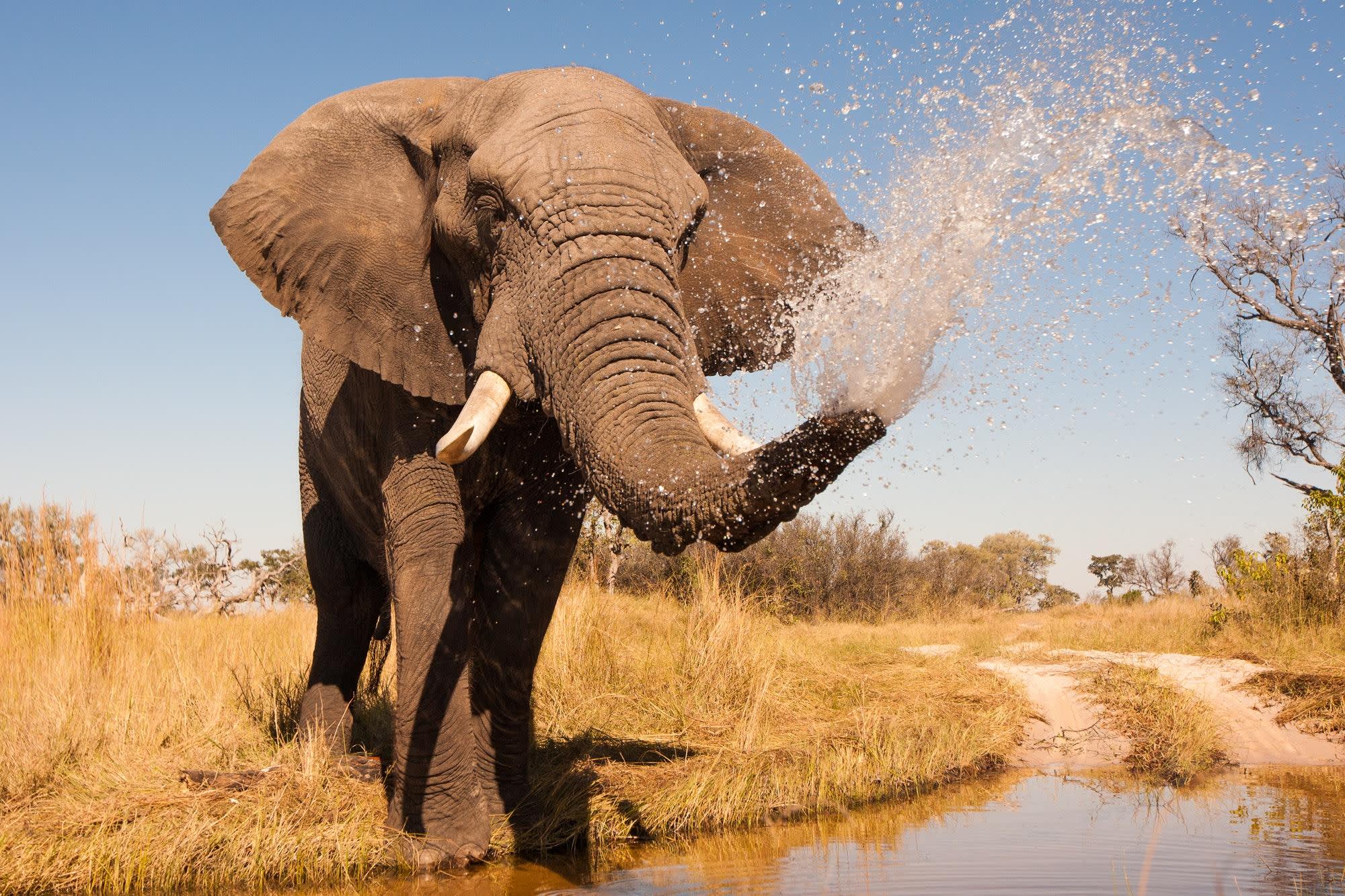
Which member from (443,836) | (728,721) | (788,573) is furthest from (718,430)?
(788,573)

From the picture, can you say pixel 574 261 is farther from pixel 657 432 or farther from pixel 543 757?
pixel 543 757

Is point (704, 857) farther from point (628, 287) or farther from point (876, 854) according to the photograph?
point (628, 287)

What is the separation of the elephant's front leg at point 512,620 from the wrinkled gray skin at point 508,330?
0.04ft

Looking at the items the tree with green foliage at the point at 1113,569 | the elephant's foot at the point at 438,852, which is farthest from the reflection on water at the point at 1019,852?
the tree with green foliage at the point at 1113,569

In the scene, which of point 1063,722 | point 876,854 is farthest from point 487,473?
Answer: point 1063,722

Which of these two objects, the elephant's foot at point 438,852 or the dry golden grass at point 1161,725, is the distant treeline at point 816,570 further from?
the elephant's foot at point 438,852

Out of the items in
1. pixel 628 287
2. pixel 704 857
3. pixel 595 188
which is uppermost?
pixel 595 188

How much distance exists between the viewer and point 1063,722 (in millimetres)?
8352

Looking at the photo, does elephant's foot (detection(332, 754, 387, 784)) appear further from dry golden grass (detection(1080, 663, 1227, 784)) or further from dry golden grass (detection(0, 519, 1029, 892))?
dry golden grass (detection(1080, 663, 1227, 784))

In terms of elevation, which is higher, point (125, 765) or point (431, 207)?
point (431, 207)

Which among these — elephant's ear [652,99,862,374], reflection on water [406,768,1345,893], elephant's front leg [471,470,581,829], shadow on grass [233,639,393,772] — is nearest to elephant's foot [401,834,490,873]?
reflection on water [406,768,1345,893]

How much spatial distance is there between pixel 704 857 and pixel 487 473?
1.93 metres

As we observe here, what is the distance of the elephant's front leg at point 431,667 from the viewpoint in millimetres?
4883

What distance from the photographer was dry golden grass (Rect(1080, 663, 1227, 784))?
6977mm
